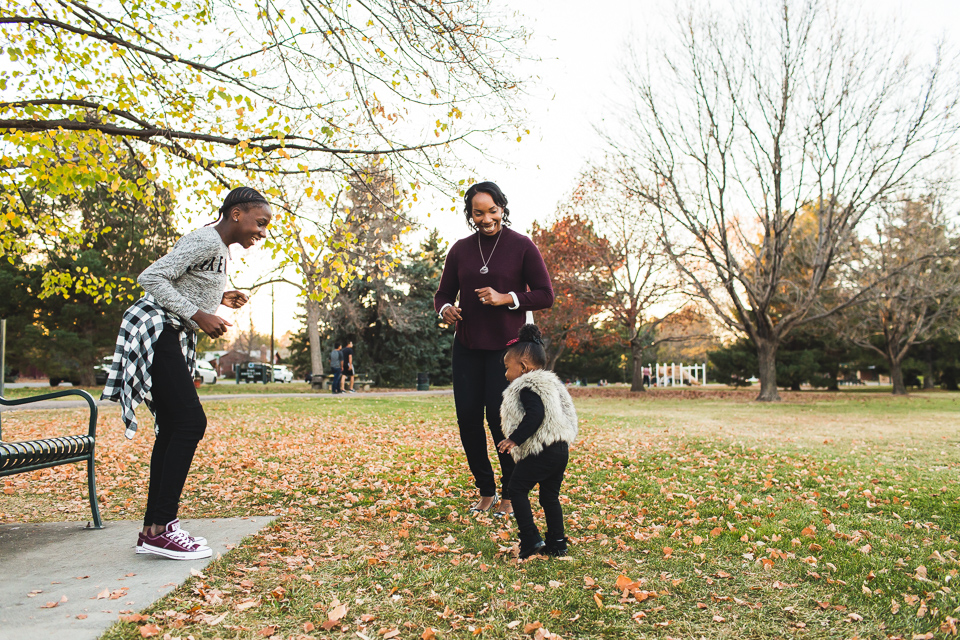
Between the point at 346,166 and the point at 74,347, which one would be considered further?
the point at 74,347

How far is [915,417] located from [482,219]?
1406 centimetres

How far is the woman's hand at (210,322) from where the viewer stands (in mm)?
3008

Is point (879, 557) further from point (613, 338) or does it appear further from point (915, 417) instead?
point (613, 338)

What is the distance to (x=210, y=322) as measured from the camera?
9.90ft

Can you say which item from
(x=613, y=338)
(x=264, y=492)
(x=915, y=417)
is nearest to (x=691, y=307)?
(x=613, y=338)

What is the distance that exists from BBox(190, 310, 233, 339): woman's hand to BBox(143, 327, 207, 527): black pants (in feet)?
0.54

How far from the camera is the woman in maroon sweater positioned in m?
3.95

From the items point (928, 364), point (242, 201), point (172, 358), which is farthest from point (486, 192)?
point (928, 364)

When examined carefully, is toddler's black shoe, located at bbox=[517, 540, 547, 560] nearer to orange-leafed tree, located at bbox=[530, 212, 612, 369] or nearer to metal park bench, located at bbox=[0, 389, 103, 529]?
metal park bench, located at bbox=[0, 389, 103, 529]

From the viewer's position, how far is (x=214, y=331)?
9.89ft

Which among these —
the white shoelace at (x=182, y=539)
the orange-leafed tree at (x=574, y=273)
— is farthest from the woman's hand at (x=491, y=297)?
the orange-leafed tree at (x=574, y=273)

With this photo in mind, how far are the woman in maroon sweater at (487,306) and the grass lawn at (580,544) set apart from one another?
654 mm

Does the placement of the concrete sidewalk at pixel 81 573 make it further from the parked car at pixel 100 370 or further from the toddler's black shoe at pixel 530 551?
the parked car at pixel 100 370

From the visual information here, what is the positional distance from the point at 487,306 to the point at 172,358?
1.79 m
